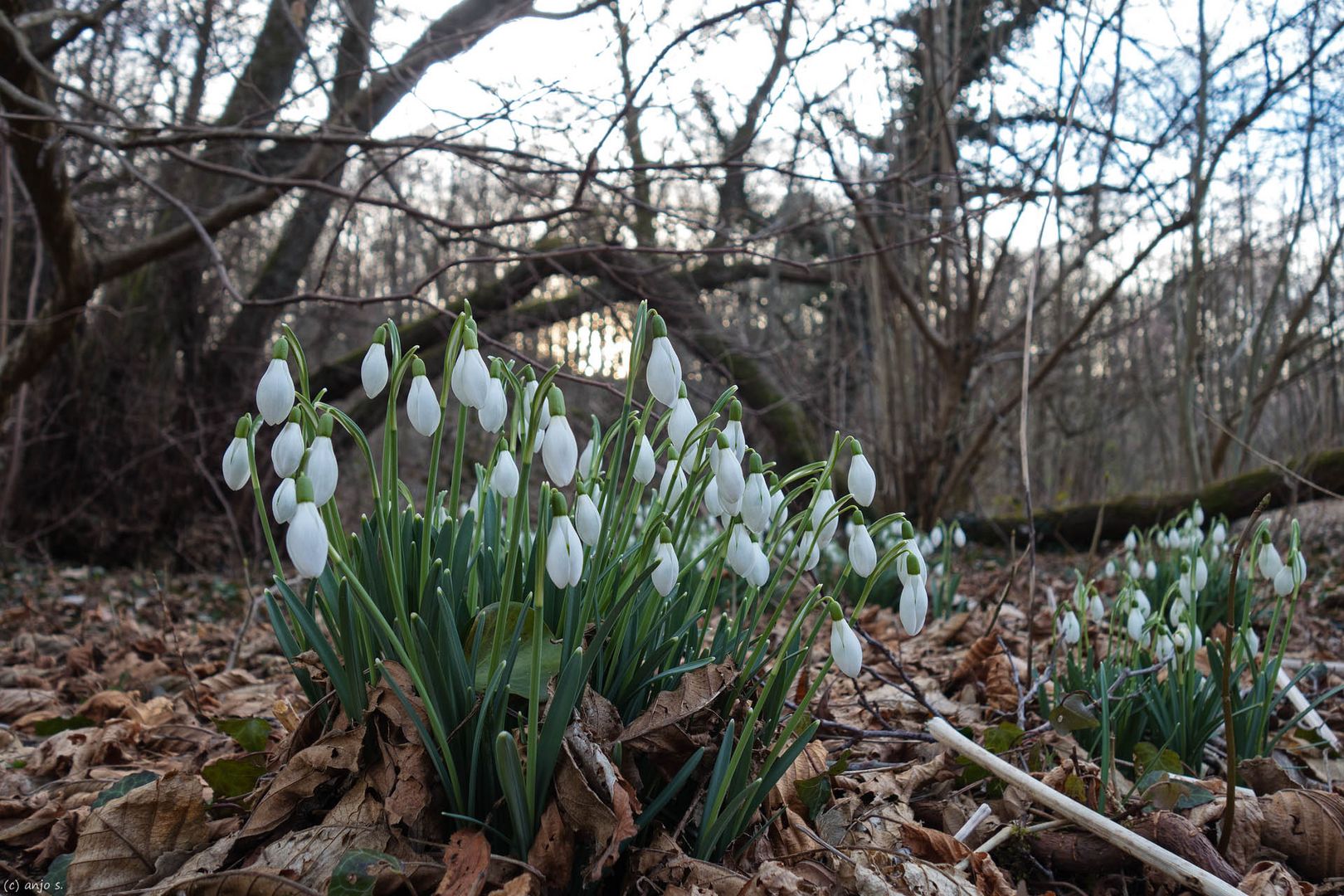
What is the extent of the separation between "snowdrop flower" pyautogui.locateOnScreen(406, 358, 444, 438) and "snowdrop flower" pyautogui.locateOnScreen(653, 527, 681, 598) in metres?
0.38

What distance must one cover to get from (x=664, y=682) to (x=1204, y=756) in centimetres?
163

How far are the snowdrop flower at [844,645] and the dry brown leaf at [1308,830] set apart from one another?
1.13 meters

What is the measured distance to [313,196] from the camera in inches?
259

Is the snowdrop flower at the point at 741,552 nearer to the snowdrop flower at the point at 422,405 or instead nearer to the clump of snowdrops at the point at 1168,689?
the snowdrop flower at the point at 422,405

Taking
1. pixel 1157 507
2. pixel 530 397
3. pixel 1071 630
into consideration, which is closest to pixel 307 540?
pixel 530 397

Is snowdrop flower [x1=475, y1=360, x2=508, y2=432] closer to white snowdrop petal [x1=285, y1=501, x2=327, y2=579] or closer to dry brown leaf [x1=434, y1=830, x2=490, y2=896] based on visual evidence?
white snowdrop petal [x1=285, y1=501, x2=327, y2=579]

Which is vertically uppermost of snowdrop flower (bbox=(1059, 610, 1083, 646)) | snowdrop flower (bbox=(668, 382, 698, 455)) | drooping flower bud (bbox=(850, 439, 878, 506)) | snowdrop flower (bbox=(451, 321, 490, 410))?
snowdrop flower (bbox=(451, 321, 490, 410))

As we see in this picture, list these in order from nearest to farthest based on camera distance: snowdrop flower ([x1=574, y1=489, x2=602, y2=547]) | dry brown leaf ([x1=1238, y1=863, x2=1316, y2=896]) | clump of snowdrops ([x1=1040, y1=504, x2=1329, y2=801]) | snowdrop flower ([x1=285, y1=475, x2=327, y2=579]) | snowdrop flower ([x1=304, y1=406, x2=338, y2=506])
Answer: snowdrop flower ([x1=285, y1=475, x2=327, y2=579]) < snowdrop flower ([x1=304, y1=406, x2=338, y2=506]) < snowdrop flower ([x1=574, y1=489, x2=602, y2=547]) < dry brown leaf ([x1=1238, y1=863, x2=1316, y2=896]) < clump of snowdrops ([x1=1040, y1=504, x2=1329, y2=801])

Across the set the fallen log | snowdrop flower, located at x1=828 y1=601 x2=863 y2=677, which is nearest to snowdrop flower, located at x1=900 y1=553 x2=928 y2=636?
snowdrop flower, located at x1=828 y1=601 x2=863 y2=677

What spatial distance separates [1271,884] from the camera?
152 centimetres

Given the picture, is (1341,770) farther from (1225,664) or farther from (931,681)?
(1225,664)

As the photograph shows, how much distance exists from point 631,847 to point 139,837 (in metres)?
0.81

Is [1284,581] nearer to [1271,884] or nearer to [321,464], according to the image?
[1271,884]

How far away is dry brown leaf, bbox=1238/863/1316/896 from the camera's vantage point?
1.50 metres
